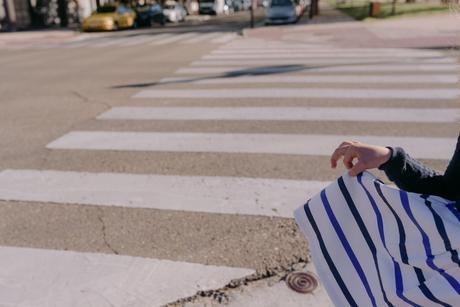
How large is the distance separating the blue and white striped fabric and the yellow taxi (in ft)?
85.9

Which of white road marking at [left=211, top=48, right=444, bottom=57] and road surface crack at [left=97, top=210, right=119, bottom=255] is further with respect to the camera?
white road marking at [left=211, top=48, right=444, bottom=57]

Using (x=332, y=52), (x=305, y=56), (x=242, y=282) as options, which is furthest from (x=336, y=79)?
(x=242, y=282)

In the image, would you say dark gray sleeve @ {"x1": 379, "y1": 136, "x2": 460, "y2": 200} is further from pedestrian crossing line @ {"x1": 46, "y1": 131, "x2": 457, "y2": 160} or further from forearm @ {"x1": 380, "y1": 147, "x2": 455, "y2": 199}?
pedestrian crossing line @ {"x1": 46, "y1": 131, "x2": 457, "y2": 160}

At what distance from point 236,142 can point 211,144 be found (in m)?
0.30

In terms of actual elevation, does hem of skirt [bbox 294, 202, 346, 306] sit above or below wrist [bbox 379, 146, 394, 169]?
below

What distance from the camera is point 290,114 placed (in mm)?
6617

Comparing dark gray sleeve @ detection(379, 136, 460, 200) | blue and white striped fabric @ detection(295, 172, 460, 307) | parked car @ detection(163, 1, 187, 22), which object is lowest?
blue and white striped fabric @ detection(295, 172, 460, 307)

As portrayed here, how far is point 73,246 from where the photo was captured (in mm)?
3348

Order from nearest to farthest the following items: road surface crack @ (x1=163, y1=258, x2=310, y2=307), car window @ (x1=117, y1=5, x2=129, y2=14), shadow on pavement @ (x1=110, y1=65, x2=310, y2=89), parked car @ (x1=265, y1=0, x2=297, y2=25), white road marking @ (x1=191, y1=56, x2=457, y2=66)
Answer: road surface crack @ (x1=163, y1=258, x2=310, y2=307) → shadow on pavement @ (x1=110, y1=65, x2=310, y2=89) → white road marking @ (x1=191, y1=56, x2=457, y2=66) → parked car @ (x1=265, y1=0, x2=297, y2=25) → car window @ (x1=117, y1=5, x2=129, y2=14)

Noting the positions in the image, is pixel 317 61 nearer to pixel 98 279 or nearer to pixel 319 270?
pixel 98 279

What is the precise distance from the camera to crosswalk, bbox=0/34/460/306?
9.62ft

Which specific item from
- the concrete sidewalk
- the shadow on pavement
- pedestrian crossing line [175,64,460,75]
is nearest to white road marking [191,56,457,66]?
pedestrian crossing line [175,64,460,75]

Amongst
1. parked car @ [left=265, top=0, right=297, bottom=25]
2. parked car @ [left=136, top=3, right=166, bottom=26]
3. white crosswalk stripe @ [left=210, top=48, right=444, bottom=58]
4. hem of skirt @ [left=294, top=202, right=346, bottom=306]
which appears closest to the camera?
hem of skirt @ [left=294, top=202, right=346, bottom=306]

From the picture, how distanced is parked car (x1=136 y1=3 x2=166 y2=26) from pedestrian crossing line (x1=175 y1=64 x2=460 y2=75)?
20.7 meters
